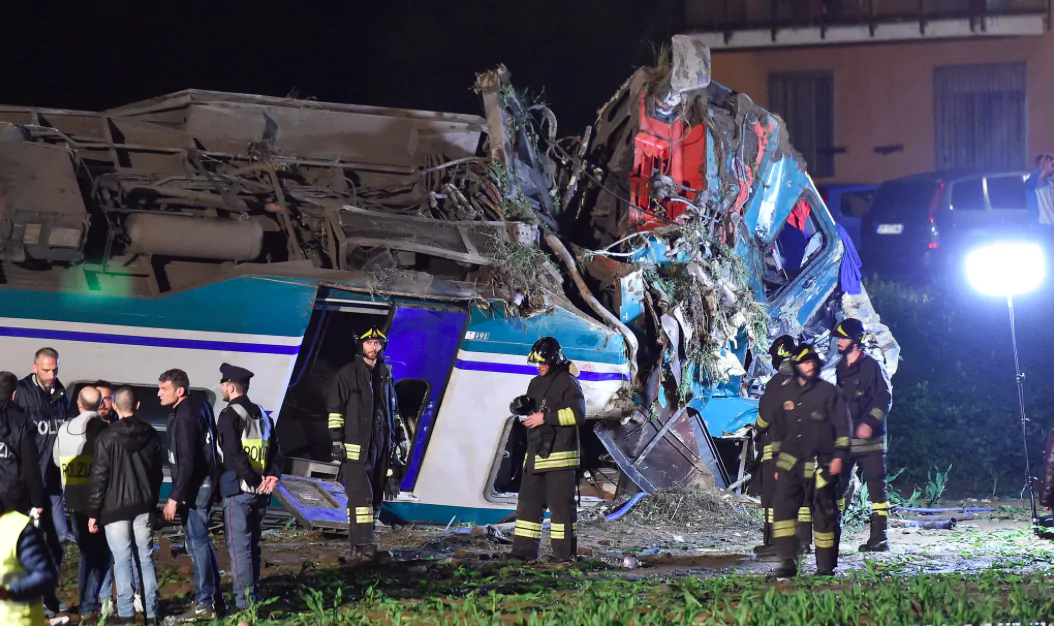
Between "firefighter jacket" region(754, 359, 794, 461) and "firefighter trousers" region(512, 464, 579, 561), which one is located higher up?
"firefighter jacket" region(754, 359, 794, 461)

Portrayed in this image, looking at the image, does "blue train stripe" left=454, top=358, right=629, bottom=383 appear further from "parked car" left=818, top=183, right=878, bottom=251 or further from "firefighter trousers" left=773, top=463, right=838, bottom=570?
"parked car" left=818, top=183, right=878, bottom=251

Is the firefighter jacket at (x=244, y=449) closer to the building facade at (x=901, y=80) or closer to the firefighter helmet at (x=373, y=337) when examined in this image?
the firefighter helmet at (x=373, y=337)

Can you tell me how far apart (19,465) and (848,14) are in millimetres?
22236

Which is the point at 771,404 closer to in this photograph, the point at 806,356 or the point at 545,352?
the point at 806,356

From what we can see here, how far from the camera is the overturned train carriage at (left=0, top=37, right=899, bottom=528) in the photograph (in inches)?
346

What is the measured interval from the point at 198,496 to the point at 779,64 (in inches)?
851

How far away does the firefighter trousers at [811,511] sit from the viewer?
7898 millimetres

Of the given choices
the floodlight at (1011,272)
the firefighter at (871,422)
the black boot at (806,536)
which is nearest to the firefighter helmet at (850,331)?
the firefighter at (871,422)

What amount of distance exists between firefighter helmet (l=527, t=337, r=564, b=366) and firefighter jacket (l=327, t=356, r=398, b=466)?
1.02 m

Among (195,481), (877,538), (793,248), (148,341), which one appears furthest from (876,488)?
(148,341)

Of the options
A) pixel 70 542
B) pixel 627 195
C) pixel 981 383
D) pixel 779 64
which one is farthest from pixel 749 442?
pixel 779 64

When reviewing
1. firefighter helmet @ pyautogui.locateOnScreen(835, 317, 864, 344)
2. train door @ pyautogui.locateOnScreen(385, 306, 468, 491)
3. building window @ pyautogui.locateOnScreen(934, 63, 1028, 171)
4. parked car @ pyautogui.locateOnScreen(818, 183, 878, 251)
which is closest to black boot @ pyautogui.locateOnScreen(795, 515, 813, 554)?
firefighter helmet @ pyautogui.locateOnScreen(835, 317, 864, 344)

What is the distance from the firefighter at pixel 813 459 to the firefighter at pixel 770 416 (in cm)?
12

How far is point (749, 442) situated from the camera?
1087 cm
